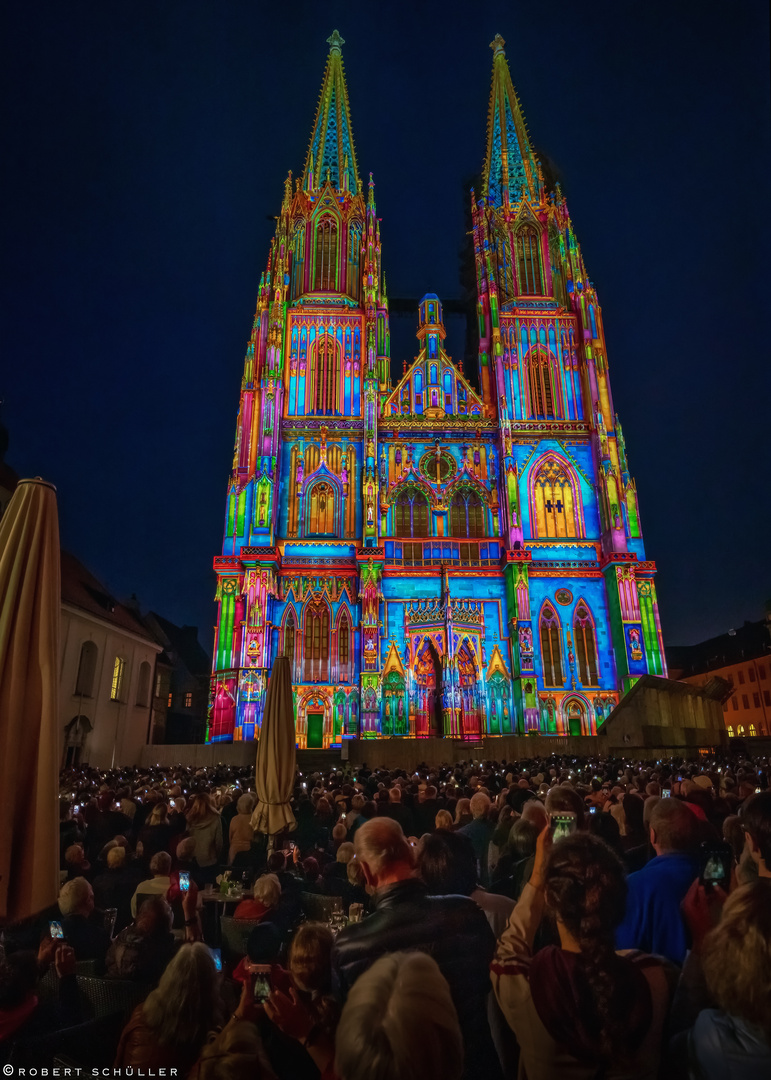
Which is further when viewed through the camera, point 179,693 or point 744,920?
point 179,693

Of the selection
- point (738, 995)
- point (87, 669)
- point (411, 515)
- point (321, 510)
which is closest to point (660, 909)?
point (738, 995)

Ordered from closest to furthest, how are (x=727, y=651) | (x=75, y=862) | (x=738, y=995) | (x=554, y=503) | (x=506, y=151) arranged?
1. (x=738, y=995)
2. (x=75, y=862)
3. (x=554, y=503)
4. (x=506, y=151)
5. (x=727, y=651)

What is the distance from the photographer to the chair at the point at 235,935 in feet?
17.3

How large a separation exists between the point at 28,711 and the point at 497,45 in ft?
230

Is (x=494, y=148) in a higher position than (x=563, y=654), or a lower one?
higher

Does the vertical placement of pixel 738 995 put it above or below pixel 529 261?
below

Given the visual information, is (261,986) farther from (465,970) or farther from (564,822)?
(564,822)

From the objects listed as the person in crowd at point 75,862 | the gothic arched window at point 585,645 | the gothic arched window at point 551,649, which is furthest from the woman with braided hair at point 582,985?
the gothic arched window at point 585,645

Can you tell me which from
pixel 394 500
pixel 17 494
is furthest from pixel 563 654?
pixel 17 494

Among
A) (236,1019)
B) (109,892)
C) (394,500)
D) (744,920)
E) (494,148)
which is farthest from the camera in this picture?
(494,148)

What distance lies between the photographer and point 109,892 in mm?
6105

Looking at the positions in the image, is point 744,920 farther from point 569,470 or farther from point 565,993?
point 569,470

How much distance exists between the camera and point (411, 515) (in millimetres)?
39906

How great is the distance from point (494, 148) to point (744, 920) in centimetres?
5924
